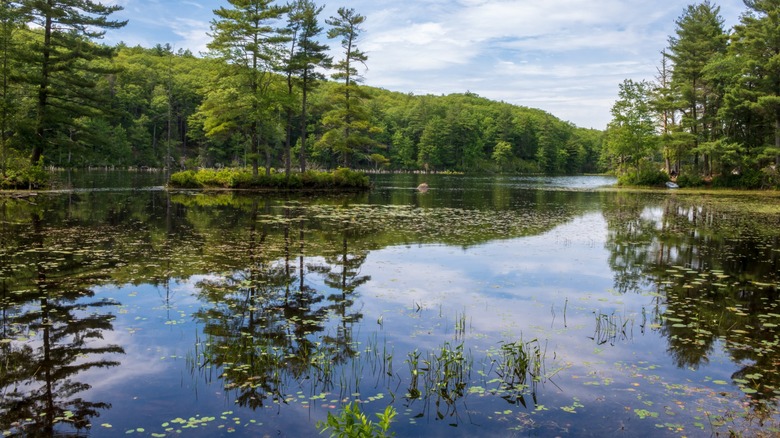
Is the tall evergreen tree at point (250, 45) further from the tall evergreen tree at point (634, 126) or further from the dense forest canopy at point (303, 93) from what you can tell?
the tall evergreen tree at point (634, 126)

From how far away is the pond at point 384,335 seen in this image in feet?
17.5

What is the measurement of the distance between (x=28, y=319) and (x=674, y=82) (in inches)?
2229

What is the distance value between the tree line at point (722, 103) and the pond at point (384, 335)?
33427mm

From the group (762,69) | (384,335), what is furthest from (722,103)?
(384,335)

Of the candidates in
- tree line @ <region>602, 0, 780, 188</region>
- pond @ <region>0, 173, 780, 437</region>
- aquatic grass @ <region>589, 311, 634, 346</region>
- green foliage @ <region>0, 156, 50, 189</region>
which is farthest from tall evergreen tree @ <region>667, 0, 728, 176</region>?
green foliage @ <region>0, 156, 50, 189</region>

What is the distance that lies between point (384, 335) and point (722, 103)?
50977 mm

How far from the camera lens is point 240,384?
19.5ft

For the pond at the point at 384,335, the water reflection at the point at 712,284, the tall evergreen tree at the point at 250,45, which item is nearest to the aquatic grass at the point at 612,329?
the pond at the point at 384,335

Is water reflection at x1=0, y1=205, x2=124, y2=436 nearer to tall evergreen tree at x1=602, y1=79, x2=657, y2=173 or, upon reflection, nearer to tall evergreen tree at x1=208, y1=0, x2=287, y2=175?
tall evergreen tree at x1=208, y1=0, x2=287, y2=175

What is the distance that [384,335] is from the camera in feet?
25.5

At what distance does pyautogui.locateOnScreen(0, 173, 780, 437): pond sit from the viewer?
5344 millimetres

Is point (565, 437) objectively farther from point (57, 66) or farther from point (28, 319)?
point (57, 66)

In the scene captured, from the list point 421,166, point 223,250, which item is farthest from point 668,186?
point 421,166

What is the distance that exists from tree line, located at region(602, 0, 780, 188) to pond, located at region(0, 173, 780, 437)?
33.4 m
